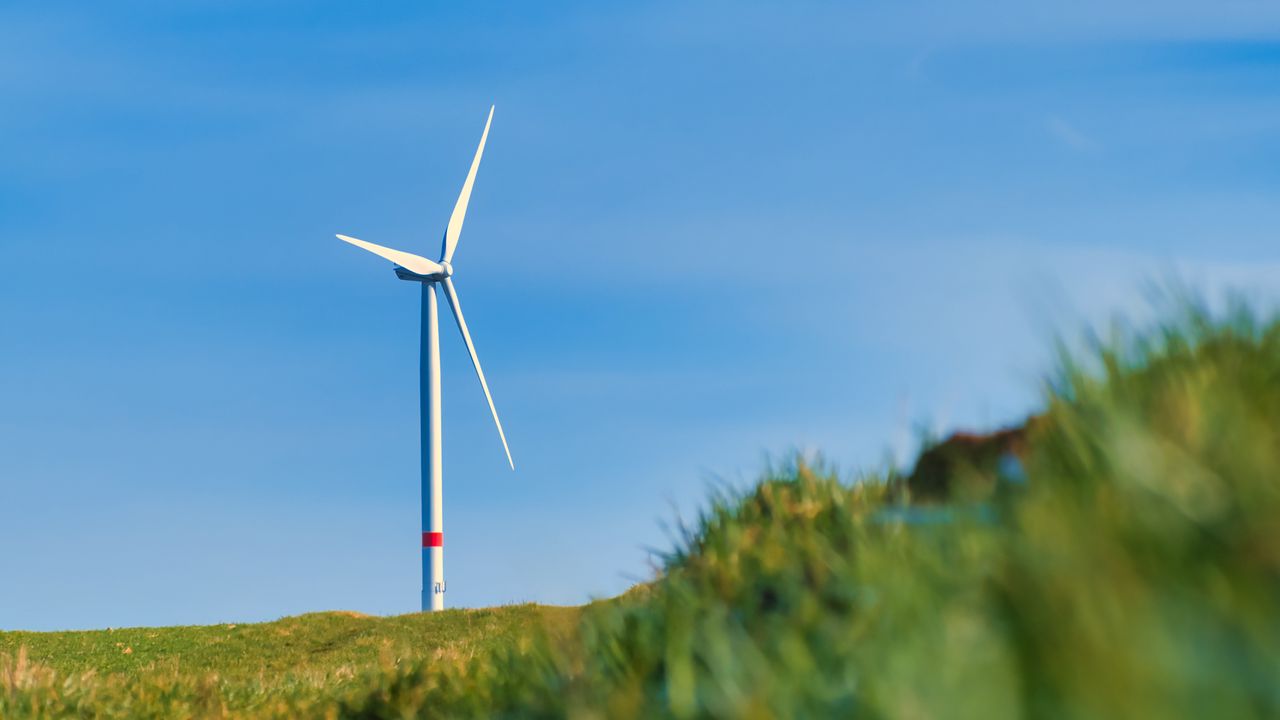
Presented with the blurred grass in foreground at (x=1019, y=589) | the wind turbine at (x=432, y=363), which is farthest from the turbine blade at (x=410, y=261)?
the blurred grass in foreground at (x=1019, y=589)

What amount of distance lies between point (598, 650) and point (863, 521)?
1983 mm

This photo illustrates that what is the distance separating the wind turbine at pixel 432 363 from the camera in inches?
2029

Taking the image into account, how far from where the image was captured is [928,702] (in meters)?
3.21

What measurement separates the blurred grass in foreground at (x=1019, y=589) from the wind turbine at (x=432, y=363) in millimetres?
42851

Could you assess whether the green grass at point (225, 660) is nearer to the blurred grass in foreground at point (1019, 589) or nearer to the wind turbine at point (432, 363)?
the blurred grass in foreground at point (1019, 589)

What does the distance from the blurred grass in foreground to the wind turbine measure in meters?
42.9

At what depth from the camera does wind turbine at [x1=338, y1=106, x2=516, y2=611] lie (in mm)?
51531

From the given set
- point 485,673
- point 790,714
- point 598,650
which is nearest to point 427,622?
point 485,673

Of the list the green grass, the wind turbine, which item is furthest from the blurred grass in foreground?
the wind turbine

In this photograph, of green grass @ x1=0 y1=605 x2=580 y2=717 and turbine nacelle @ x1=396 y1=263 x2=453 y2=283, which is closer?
green grass @ x1=0 y1=605 x2=580 y2=717

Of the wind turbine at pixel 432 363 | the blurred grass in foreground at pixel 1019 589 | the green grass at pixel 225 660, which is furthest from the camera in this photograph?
the wind turbine at pixel 432 363

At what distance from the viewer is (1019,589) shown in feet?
12.9

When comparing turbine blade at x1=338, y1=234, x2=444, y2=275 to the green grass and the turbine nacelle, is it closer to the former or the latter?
the turbine nacelle

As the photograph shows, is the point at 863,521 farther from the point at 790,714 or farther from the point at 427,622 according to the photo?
the point at 427,622
